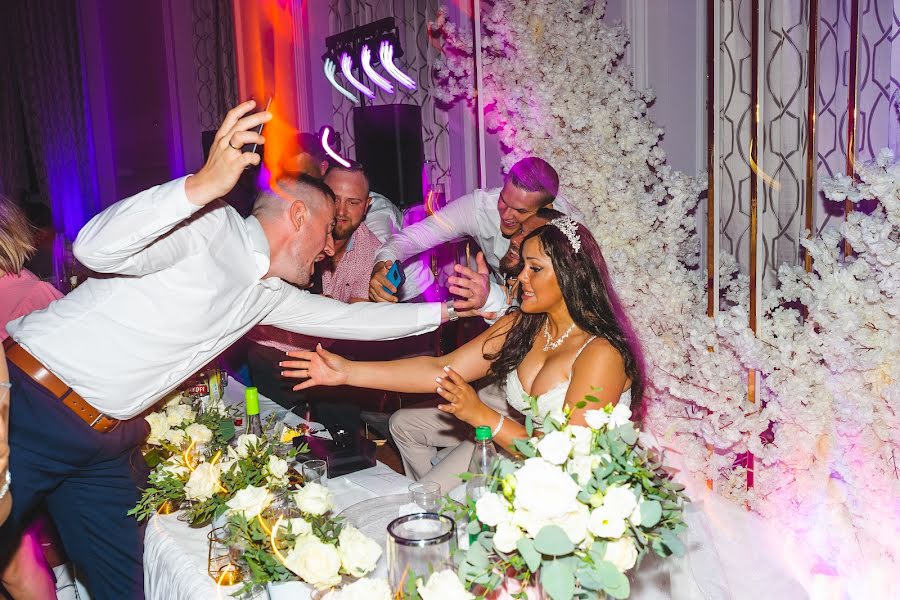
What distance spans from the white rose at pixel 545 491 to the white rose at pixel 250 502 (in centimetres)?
61

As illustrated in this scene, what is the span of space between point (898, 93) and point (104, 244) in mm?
2537

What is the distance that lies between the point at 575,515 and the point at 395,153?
3875 millimetres

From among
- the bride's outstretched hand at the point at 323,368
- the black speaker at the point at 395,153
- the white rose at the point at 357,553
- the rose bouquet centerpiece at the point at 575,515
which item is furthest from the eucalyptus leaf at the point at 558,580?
the black speaker at the point at 395,153

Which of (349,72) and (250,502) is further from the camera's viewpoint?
(349,72)

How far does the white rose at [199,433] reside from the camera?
1905 millimetres

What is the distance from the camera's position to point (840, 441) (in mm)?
2537

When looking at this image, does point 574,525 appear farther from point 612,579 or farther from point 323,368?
point 323,368

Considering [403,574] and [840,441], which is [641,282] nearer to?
[840,441]

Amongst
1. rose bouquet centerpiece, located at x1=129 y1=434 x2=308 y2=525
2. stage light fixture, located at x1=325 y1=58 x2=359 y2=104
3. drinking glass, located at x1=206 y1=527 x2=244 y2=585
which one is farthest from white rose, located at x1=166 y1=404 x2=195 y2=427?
stage light fixture, located at x1=325 y1=58 x2=359 y2=104

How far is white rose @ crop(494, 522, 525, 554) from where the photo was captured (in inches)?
42.1

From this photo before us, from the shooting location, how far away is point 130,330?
197 centimetres

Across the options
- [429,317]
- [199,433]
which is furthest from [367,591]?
[429,317]

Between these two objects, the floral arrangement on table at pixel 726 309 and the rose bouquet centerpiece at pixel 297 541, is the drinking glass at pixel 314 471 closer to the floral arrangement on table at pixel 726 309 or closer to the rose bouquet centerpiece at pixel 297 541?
the rose bouquet centerpiece at pixel 297 541

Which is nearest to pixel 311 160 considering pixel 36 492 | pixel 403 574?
pixel 36 492
